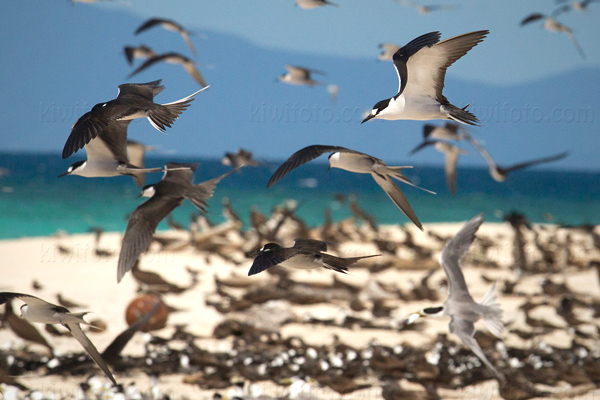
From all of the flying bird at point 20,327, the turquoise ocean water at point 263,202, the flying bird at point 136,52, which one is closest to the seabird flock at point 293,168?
the flying bird at point 20,327

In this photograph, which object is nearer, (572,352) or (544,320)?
(572,352)

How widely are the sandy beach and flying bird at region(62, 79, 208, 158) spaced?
124 cm

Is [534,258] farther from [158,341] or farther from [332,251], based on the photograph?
[158,341]

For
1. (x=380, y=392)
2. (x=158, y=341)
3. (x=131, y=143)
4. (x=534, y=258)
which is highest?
(x=131, y=143)

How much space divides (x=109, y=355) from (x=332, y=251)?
4.99 meters

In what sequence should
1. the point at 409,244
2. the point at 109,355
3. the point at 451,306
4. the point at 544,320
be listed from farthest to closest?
the point at 409,244 → the point at 544,320 → the point at 109,355 → the point at 451,306

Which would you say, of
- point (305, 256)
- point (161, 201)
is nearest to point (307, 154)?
point (305, 256)

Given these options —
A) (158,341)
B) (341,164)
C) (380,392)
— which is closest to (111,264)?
(158,341)

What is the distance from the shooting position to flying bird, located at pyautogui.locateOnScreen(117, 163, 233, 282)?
2326 mm

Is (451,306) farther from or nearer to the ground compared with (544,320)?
farther from the ground

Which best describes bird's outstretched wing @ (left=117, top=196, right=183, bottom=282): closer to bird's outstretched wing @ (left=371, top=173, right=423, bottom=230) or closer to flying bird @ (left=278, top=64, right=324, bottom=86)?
bird's outstretched wing @ (left=371, top=173, right=423, bottom=230)

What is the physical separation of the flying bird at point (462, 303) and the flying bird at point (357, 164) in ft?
1.94

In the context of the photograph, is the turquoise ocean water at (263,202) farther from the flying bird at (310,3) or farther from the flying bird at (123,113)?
the flying bird at (123,113)

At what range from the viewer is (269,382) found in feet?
13.0
